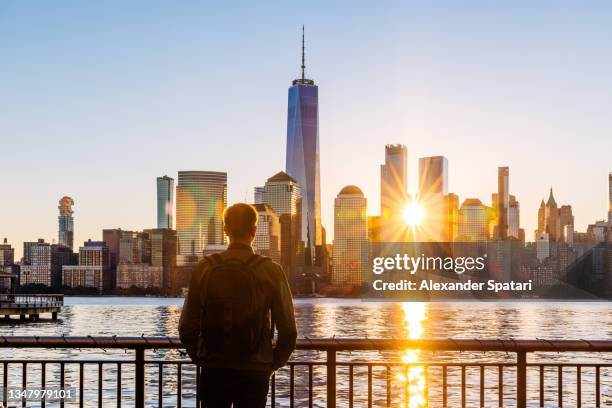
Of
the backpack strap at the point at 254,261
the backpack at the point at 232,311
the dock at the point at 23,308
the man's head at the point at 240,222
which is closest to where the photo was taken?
the backpack at the point at 232,311

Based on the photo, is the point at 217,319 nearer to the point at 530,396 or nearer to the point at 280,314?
the point at 280,314

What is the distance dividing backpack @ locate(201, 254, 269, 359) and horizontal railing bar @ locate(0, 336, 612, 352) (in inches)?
99.8

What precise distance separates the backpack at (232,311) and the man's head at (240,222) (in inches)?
11.1

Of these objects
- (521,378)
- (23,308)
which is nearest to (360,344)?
(521,378)

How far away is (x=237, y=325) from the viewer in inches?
256

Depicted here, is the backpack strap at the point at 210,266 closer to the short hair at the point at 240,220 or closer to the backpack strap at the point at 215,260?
the backpack strap at the point at 215,260

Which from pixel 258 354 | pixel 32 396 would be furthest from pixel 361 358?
pixel 258 354

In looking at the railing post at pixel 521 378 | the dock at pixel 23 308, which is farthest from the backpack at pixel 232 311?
the dock at pixel 23 308

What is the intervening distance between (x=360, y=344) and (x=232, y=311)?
2.99 metres

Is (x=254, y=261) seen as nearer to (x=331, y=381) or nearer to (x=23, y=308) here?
(x=331, y=381)

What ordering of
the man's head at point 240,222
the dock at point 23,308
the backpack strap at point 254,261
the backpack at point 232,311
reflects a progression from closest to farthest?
1. the backpack at point 232,311
2. the backpack strap at point 254,261
3. the man's head at point 240,222
4. the dock at point 23,308

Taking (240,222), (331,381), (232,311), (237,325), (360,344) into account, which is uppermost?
(240,222)

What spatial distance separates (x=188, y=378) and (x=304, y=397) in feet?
30.3

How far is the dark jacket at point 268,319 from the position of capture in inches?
259
